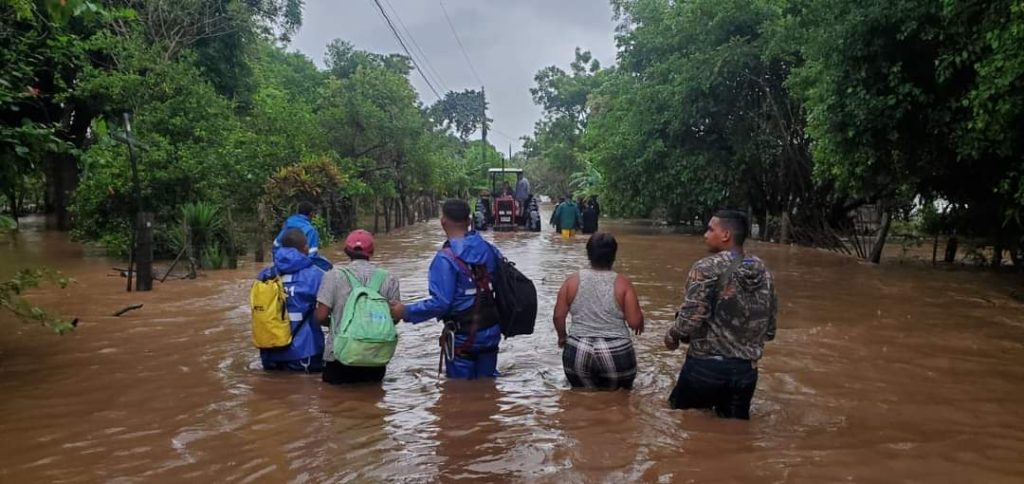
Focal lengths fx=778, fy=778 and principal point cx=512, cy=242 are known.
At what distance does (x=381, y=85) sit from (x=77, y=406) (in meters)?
20.8

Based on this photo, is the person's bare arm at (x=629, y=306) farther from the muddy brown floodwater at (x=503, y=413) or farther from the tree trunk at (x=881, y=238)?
the tree trunk at (x=881, y=238)

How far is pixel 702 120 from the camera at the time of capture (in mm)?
23531

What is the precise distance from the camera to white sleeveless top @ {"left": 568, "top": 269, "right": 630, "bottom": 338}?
524cm

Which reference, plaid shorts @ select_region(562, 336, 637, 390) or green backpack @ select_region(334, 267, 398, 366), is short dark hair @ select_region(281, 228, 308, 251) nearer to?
green backpack @ select_region(334, 267, 398, 366)

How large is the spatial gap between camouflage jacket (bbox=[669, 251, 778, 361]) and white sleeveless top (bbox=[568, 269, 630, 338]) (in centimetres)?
65

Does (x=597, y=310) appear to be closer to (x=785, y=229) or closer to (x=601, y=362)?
(x=601, y=362)

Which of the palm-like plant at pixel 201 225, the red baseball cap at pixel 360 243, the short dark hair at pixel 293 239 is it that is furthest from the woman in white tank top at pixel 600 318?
the palm-like plant at pixel 201 225

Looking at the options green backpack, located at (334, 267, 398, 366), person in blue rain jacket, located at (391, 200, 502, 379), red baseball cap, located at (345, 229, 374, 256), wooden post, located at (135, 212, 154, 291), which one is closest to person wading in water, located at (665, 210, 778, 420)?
person in blue rain jacket, located at (391, 200, 502, 379)

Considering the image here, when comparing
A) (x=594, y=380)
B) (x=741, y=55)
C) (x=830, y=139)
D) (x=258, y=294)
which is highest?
(x=741, y=55)

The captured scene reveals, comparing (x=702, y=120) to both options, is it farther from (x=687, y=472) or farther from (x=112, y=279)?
(x=687, y=472)

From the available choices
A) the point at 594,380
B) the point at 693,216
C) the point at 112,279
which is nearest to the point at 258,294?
the point at 594,380

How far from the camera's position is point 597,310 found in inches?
207

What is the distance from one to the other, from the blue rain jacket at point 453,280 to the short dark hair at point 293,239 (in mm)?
1523

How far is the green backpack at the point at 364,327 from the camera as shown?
213 inches
